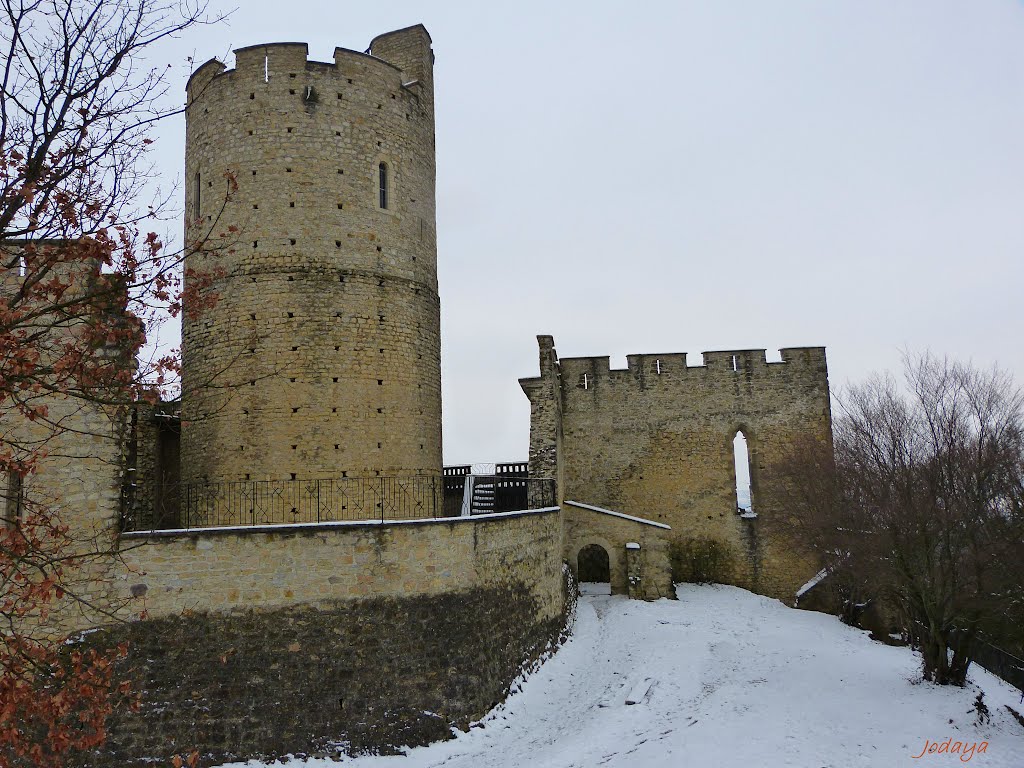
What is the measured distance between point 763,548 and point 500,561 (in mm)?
13633

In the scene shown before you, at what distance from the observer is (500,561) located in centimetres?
1336

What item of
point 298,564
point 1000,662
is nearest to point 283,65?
point 298,564

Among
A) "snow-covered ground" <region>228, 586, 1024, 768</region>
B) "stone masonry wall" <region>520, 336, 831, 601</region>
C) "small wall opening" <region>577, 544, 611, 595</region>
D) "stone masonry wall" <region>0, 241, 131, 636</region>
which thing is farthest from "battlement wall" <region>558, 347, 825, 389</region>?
"stone masonry wall" <region>0, 241, 131, 636</region>

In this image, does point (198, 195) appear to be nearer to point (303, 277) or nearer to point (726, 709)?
point (303, 277)

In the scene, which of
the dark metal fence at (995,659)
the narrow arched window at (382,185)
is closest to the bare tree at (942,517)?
the dark metal fence at (995,659)

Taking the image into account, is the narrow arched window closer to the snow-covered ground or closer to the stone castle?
the stone castle

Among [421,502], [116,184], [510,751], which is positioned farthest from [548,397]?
[116,184]

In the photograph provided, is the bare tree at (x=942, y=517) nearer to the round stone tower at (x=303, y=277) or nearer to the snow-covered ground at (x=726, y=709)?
the snow-covered ground at (x=726, y=709)

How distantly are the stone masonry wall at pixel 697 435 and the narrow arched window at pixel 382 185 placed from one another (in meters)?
9.57

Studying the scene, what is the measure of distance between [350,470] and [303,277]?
419 cm

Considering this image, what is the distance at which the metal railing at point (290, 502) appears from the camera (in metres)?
14.6

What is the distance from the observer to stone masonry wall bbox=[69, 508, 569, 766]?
10.1 m

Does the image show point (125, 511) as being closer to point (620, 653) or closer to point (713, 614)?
point (620, 653)

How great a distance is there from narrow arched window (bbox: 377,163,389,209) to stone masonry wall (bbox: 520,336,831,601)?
9.57 m
